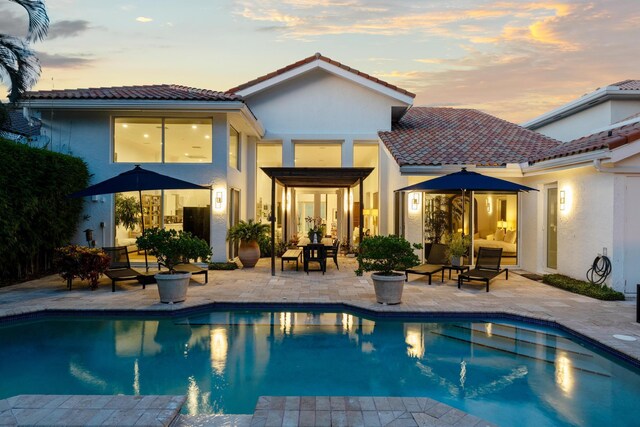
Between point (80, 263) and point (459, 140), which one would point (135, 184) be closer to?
point (80, 263)

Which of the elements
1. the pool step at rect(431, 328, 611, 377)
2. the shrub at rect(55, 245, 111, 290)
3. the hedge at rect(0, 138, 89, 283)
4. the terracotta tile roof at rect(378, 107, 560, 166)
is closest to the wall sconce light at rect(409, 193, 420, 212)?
the terracotta tile roof at rect(378, 107, 560, 166)

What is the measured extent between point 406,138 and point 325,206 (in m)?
9.01

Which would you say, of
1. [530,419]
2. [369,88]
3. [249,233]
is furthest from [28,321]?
[369,88]

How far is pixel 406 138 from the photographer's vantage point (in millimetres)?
16172

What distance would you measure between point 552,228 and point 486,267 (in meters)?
2.82

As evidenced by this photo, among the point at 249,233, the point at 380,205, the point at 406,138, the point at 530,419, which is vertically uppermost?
the point at 406,138

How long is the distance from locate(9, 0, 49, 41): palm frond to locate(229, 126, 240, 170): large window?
20.1ft

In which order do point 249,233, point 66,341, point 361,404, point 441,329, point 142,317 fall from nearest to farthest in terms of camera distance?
point 361,404
point 66,341
point 441,329
point 142,317
point 249,233

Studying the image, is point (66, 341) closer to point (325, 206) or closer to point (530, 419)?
point (530, 419)

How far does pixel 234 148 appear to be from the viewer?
1534 cm

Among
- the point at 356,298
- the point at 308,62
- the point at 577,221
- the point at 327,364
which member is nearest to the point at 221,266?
the point at 356,298

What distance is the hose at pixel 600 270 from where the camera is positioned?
9.52 metres

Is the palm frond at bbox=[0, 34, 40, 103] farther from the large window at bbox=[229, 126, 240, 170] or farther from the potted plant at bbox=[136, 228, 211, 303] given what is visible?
the potted plant at bbox=[136, 228, 211, 303]

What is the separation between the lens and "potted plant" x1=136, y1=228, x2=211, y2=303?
8.57 m
